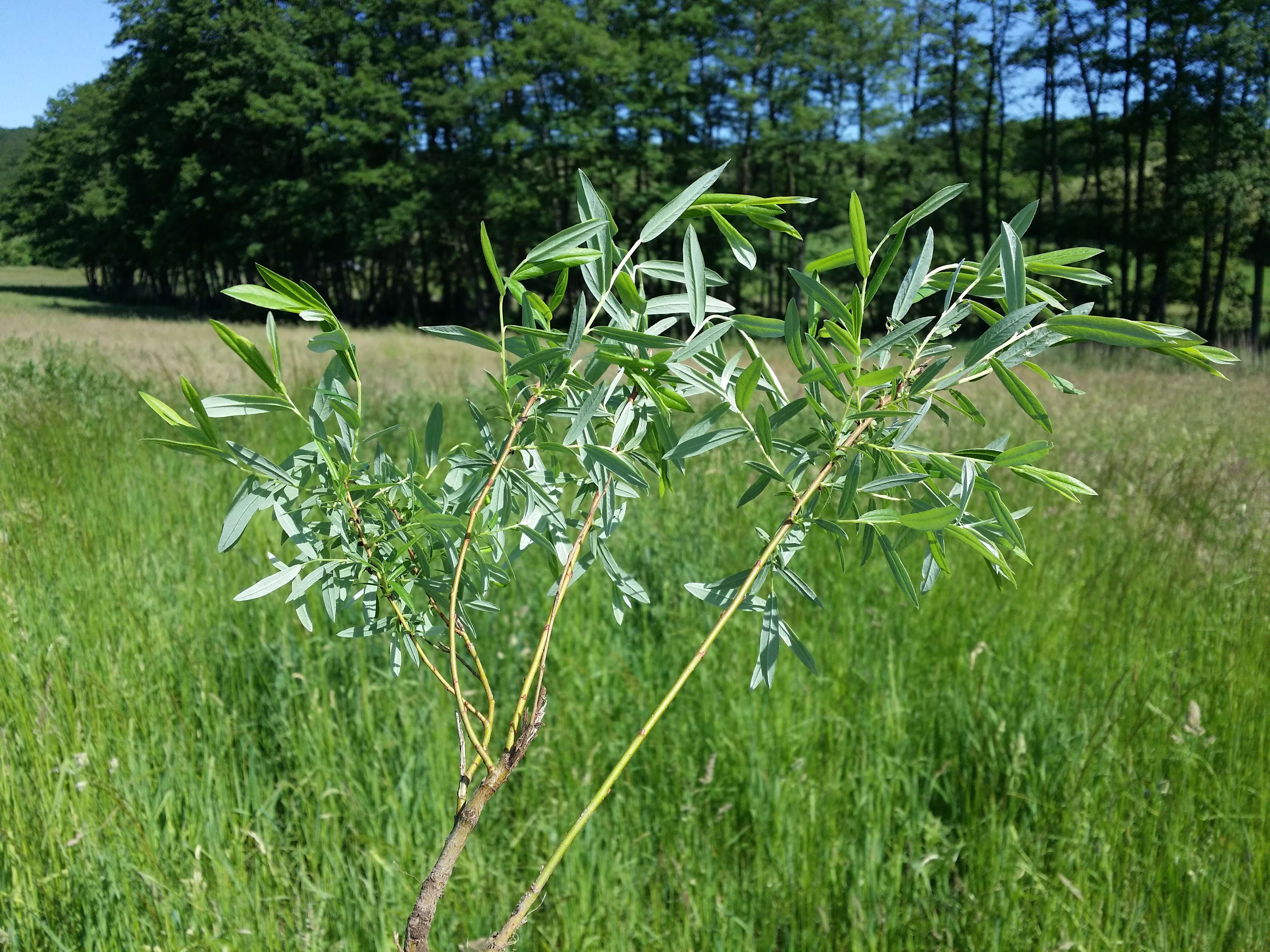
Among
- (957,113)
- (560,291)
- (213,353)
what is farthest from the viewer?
(957,113)

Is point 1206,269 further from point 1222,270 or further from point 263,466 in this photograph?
point 263,466

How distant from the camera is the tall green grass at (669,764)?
1.43m

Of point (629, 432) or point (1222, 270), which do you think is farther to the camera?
point (1222, 270)

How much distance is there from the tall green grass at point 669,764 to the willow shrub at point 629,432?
565 mm

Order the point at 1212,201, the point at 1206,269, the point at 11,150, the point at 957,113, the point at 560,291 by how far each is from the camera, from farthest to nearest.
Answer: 1. the point at 11,150
2. the point at 957,113
3. the point at 1206,269
4. the point at 1212,201
5. the point at 560,291

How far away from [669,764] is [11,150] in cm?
9607

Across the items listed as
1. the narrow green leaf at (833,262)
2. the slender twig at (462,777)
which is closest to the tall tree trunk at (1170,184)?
the narrow green leaf at (833,262)

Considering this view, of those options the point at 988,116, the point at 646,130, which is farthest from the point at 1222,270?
the point at 646,130

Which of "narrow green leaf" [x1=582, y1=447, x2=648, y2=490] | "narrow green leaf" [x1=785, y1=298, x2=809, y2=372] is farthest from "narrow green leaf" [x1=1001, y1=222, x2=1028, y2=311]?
"narrow green leaf" [x1=582, y1=447, x2=648, y2=490]

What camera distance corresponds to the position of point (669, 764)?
196 centimetres

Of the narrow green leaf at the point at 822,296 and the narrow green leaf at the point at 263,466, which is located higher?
the narrow green leaf at the point at 822,296

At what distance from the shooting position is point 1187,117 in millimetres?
19938

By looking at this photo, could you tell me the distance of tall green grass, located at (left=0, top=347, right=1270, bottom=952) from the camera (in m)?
1.43

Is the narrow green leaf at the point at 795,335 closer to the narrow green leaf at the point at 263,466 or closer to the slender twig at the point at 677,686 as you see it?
the slender twig at the point at 677,686
